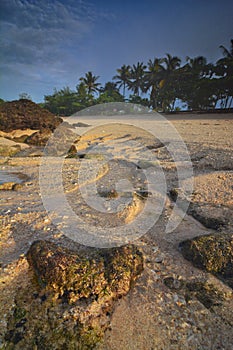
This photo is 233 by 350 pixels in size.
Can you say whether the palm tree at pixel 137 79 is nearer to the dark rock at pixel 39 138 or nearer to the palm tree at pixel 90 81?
the palm tree at pixel 90 81

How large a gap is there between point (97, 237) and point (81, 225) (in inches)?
17.8

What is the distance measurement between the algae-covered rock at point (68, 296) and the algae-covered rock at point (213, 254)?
0.72 m

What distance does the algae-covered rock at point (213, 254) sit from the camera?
2.49 meters

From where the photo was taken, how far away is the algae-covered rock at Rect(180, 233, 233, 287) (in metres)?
2.49

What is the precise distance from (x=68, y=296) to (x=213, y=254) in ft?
5.72

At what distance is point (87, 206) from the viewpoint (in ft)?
13.6

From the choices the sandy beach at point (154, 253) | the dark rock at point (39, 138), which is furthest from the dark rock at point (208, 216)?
the dark rock at point (39, 138)

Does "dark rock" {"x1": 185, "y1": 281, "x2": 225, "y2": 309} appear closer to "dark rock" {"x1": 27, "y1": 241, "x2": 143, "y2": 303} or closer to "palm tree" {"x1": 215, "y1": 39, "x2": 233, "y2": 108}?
"dark rock" {"x1": 27, "y1": 241, "x2": 143, "y2": 303}

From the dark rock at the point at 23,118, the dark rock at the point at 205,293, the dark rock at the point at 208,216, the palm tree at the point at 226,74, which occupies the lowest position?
the dark rock at the point at 205,293

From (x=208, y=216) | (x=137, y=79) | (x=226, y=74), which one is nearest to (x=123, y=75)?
(x=137, y=79)

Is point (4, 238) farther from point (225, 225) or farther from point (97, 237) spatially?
point (225, 225)

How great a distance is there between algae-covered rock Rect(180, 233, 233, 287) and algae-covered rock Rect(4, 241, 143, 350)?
72 centimetres

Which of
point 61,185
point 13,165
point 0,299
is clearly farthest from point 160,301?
point 13,165

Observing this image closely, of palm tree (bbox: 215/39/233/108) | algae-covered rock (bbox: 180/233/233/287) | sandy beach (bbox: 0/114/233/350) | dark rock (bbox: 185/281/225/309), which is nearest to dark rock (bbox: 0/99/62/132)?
sandy beach (bbox: 0/114/233/350)
